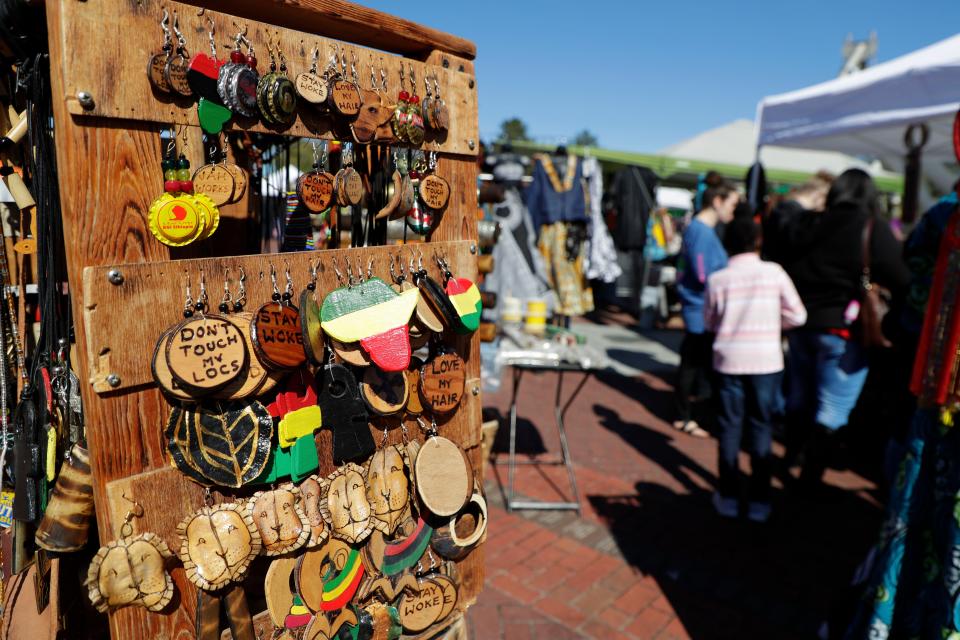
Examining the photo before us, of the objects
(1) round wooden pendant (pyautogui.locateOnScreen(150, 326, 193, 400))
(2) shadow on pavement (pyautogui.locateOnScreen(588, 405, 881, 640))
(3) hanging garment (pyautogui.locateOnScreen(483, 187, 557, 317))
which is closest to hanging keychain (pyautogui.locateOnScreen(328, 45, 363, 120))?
(1) round wooden pendant (pyautogui.locateOnScreen(150, 326, 193, 400))

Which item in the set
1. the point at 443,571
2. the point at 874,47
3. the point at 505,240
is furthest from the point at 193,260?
the point at 874,47

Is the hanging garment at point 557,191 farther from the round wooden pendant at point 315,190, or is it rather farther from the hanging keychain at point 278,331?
the hanging keychain at point 278,331

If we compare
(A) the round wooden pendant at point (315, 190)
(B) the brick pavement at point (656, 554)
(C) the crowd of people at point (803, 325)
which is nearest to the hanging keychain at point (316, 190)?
(A) the round wooden pendant at point (315, 190)

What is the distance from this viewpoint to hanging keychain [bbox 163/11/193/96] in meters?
0.90

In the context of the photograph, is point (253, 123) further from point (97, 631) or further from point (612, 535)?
point (612, 535)

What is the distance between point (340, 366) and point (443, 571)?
0.57m

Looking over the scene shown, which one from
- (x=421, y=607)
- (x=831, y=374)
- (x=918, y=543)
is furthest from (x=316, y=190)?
(x=831, y=374)

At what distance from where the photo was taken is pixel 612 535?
3.30 meters

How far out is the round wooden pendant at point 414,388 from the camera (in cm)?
130

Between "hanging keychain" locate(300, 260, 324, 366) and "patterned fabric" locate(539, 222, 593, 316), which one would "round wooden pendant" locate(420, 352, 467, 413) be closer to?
"hanging keychain" locate(300, 260, 324, 366)

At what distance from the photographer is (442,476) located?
1.34m

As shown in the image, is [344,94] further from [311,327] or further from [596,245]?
[596,245]

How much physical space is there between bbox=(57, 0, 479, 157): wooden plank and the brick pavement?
7.26 ft

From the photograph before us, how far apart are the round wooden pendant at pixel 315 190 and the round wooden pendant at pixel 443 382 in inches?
15.6
